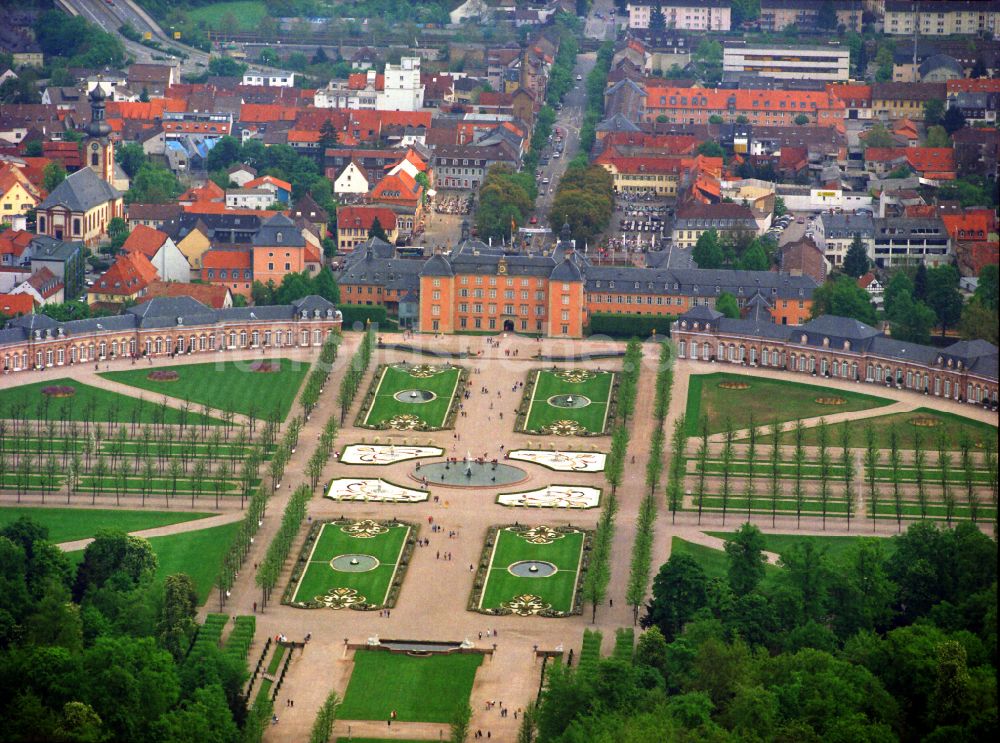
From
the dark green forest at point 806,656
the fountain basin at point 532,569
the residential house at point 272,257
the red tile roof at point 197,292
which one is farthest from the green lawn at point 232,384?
the dark green forest at point 806,656

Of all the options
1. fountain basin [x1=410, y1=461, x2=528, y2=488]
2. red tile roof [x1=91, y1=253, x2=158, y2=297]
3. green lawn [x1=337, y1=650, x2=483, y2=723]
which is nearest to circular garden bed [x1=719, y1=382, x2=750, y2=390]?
fountain basin [x1=410, y1=461, x2=528, y2=488]

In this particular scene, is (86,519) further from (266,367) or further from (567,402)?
(567,402)

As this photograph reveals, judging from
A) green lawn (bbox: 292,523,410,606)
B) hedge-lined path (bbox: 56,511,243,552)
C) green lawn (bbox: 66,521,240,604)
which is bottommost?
green lawn (bbox: 292,523,410,606)

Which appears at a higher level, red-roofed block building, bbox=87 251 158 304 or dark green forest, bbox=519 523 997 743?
red-roofed block building, bbox=87 251 158 304

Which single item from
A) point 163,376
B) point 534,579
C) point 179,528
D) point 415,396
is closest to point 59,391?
point 163,376

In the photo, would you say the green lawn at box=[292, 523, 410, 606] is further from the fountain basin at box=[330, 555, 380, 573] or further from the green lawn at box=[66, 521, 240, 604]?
Result: the green lawn at box=[66, 521, 240, 604]

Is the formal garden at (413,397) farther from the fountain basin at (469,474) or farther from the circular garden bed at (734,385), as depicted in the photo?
the circular garden bed at (734,385)
